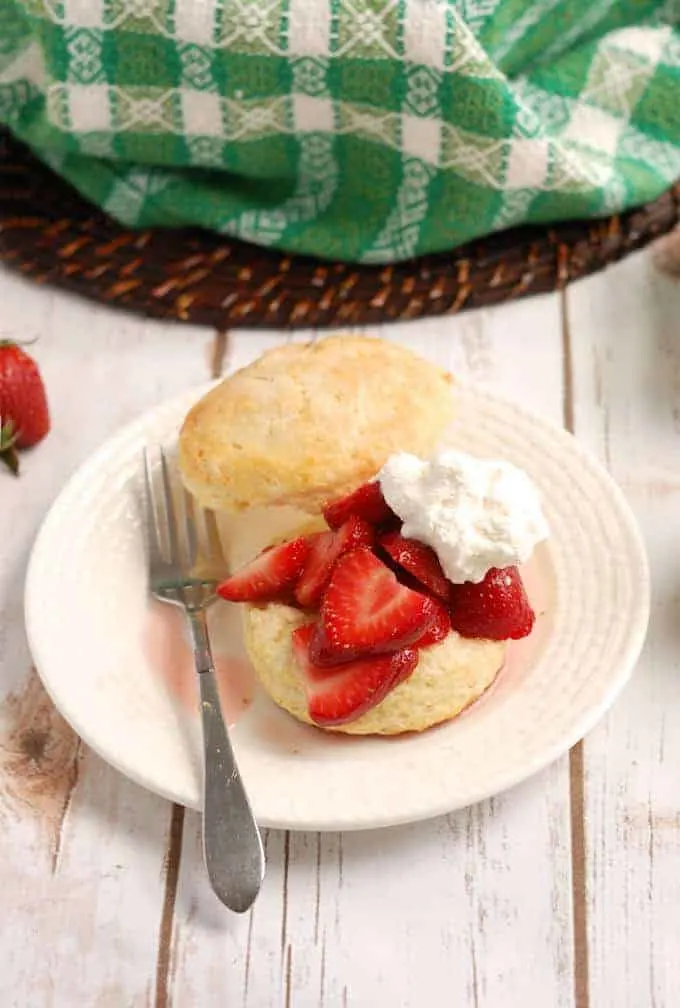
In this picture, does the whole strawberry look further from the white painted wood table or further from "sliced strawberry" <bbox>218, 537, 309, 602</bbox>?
"sliced strawberry" <bbox>218, 537, 309, 602</bbox>

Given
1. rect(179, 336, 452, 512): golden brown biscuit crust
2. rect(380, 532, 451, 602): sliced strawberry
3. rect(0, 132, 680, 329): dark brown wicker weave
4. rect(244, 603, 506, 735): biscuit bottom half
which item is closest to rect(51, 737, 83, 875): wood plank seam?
rect(244, 603, 506, 735): biscuit bottom half

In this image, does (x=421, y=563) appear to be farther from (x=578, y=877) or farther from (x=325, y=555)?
(x=578, y=877)

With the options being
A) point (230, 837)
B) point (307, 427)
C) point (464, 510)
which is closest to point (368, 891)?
point (230, 837)

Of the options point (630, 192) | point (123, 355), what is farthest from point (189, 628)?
point (630, 192)

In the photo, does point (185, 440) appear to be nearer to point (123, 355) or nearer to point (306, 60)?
point (123, 355)

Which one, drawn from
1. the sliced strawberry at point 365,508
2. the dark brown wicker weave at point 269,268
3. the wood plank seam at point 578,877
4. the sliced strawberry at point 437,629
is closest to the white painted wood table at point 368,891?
the wood plank seam at point 578,877

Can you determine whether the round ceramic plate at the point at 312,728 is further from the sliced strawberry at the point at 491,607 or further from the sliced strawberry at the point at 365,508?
the sliced strawberry at the point at 365,508

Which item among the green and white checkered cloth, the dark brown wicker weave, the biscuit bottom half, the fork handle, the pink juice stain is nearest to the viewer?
the fork handle
